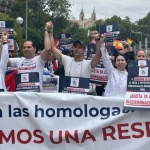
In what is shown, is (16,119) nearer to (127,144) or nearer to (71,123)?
(71,123)

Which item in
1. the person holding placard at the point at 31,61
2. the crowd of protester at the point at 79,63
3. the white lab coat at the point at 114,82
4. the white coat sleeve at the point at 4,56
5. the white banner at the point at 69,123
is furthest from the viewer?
the person holding placard at the point at 31,61

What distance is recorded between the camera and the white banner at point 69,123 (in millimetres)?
5492

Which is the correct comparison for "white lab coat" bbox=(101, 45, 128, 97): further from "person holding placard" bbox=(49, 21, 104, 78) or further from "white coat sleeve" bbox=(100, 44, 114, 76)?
"person holding placard" bbox=(49, 21, 104, 78)

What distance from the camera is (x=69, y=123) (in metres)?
5.53

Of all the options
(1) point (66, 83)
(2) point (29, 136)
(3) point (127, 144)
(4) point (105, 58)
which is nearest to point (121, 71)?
(4) point (105, 58)

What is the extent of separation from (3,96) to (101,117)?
118 cm

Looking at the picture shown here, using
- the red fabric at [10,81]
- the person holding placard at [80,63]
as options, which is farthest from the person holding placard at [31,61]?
Answer: the red fabric at [10,81]

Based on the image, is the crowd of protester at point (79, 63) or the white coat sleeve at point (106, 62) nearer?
the crowd of protester at point (79, 63)

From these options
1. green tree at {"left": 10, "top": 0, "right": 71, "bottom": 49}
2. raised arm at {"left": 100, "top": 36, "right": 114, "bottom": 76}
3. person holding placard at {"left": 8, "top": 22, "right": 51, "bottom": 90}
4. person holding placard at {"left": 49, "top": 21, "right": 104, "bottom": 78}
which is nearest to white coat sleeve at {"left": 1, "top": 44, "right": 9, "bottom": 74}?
person holding placard at {"left": 8, "top": 22, "right": 51, "bottom": 90}

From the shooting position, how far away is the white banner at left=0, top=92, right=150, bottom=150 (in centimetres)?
549

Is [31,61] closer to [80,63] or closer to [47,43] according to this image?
[47,43]

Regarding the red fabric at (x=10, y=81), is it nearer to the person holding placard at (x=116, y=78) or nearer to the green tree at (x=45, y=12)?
the person holding placard at (x=116, y=78)

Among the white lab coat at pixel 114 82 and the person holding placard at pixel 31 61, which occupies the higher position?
the person holding placard at pixel 31 61

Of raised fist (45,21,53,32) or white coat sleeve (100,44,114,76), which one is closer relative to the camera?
white coat sleeve (100,44,114,76)
